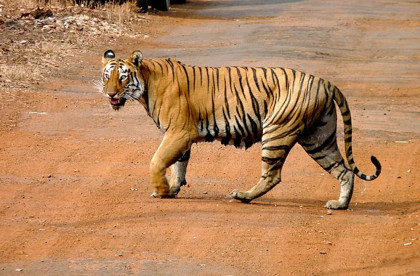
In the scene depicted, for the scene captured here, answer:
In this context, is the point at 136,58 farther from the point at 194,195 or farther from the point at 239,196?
the point at 239,196

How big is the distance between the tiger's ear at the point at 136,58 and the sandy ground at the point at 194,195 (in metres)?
1.25

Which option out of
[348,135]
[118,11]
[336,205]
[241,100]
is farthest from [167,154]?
[118,11]

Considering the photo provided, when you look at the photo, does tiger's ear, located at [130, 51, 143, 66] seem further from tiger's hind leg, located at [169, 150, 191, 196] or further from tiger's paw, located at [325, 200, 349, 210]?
tiger's paw, located at [325, 200, 349, 210]

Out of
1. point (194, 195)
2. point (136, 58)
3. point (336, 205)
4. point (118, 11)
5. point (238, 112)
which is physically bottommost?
point (118, 11)

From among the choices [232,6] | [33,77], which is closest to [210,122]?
[33,77]

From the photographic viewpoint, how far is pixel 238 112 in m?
9.84

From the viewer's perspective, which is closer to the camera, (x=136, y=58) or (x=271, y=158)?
(x=271, y=158)

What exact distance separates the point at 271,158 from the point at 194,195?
2.95ft

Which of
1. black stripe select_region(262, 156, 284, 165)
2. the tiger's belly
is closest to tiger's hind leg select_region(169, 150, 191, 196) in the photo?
the tiger's belly

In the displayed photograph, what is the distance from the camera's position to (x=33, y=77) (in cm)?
1628

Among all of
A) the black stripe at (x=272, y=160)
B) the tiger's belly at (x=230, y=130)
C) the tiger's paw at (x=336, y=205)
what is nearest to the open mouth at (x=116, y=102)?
the tiger's belly at (x=230, y=130)

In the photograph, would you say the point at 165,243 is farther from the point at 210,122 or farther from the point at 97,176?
the point at 97,176

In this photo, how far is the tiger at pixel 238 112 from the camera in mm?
9656

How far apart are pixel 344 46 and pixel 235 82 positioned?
11550 mm
